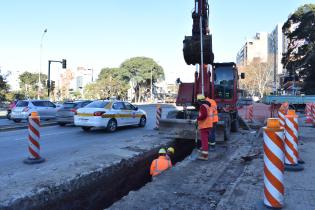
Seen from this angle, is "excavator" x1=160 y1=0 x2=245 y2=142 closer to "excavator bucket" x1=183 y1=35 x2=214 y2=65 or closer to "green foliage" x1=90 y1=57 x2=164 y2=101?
"excavator bucket" x1=183 y1=35 x2=214 y2=65

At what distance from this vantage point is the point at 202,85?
12391mm

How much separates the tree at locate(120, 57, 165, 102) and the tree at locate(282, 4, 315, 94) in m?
47.0

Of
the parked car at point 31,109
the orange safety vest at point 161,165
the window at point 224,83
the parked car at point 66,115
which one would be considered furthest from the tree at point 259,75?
the orange safety vest at point 161,165

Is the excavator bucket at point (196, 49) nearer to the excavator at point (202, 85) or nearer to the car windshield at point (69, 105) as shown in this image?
the excavator at point (202, 85)

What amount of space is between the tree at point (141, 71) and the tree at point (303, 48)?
154 ft

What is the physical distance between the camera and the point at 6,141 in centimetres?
1315

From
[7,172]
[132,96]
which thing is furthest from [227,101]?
[132,96]

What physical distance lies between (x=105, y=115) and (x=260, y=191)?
10696 millimetres

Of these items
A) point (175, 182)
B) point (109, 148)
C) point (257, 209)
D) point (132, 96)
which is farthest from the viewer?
point (132, 96)

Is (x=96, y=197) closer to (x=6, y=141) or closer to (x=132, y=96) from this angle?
(x=6, y=141)

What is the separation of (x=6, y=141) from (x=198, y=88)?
7.44 m

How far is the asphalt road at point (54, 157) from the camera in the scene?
6865 mm

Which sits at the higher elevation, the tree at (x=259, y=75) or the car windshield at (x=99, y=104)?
the tree at (x=259, y=75)

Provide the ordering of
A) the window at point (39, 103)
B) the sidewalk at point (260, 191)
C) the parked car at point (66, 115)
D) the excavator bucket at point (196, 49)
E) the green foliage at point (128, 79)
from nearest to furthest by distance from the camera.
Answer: the sidewalk at point (260, 191)
the excavator bucket at point (196, 49)
the parked car at point (66, 115)
the window at point (39, 103)
the green foliage at point (128, 79)
